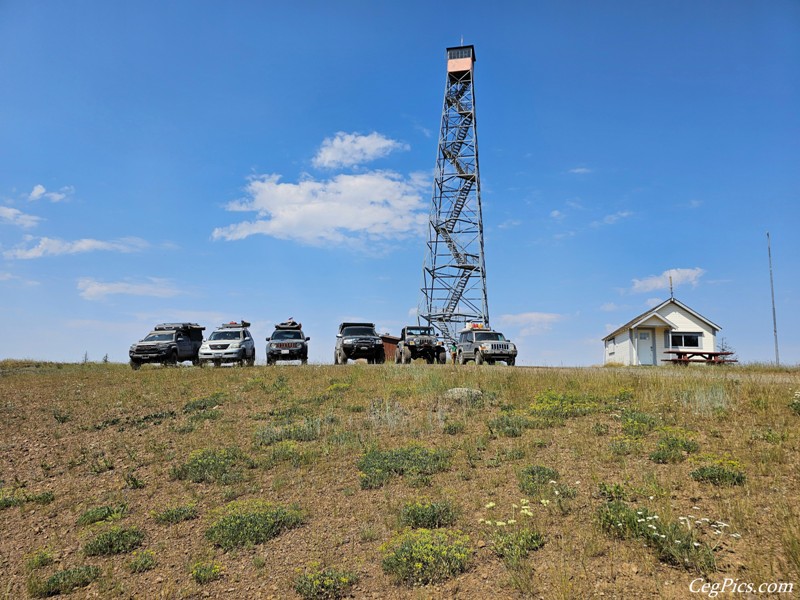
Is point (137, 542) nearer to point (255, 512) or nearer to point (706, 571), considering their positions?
point (255, 512)

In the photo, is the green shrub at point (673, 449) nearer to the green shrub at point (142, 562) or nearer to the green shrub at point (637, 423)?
the green shrub at point (637, 423)

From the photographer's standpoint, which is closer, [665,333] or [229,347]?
[229,347]

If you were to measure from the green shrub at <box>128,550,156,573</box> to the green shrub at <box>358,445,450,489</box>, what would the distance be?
2958 millimetres

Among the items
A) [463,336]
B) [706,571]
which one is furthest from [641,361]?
[706,571]

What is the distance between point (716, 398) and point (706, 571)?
6.32 metres

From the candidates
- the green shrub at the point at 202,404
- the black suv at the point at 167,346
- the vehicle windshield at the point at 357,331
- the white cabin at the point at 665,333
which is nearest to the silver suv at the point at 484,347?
the vehicle windshield at the point at 357,331

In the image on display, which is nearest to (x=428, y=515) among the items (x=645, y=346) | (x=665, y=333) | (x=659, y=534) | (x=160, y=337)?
(x=659, y=534)

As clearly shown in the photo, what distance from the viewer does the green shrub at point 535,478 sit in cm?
713

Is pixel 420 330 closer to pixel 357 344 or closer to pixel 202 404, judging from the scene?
pixel 357 344

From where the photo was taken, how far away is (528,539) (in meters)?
5.88

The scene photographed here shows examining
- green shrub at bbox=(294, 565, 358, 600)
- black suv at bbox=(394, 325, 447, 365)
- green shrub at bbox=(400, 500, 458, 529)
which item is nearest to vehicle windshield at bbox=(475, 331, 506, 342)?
black suv at bbox=(394, 325, 447, 365)

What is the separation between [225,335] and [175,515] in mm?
19802

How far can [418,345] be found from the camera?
28.4m

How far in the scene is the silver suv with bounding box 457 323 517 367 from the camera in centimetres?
2670
